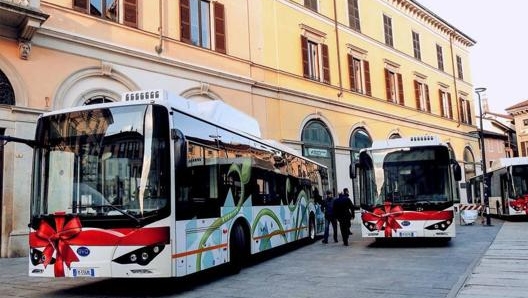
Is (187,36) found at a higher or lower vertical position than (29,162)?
higher

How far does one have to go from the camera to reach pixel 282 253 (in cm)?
1293

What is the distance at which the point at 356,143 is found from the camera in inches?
1041

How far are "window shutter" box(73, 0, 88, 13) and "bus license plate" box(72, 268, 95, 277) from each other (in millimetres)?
9540

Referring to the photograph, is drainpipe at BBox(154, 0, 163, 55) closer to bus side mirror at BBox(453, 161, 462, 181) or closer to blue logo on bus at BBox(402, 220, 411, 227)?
blue logo on bus at BBox(402, 220, 411, 227)

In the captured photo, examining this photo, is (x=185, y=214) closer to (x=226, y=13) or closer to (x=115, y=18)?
(x=115, y=18)

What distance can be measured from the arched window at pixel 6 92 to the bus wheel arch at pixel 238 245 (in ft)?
23.3

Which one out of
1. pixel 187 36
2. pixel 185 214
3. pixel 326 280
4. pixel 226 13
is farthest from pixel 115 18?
pixel 326 280

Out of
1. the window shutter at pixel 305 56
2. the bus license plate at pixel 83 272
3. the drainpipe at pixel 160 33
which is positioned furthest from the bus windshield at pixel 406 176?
the window shutter at pixel 305 56

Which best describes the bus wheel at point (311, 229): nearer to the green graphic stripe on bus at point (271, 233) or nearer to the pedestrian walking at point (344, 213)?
the pedestrian walking at point (344, 213)

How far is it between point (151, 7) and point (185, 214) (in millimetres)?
10713

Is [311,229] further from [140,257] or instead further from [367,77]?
[367,77]

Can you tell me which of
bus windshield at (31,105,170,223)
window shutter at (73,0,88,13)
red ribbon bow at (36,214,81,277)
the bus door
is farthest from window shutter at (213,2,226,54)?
the bus door

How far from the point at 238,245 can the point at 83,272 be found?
3296 mm

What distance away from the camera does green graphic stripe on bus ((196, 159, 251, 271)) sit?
8117 millimetres
